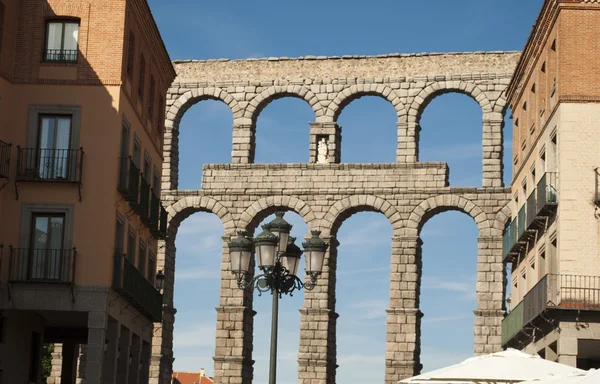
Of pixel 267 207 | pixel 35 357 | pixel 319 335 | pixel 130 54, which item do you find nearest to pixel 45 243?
pixel 35 357

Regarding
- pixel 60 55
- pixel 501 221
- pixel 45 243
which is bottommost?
pixel 45 243

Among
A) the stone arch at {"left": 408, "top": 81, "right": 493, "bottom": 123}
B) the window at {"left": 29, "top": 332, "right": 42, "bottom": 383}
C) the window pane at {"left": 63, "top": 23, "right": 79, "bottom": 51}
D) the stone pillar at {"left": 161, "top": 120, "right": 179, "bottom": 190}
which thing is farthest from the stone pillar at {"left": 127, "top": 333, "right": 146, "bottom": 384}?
→ the stone arch at {"left": 408, "top": 81, "right": 493, "bottom": 123}

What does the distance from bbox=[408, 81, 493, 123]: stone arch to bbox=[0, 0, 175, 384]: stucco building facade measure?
2167cm

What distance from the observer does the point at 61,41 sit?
3556 cm

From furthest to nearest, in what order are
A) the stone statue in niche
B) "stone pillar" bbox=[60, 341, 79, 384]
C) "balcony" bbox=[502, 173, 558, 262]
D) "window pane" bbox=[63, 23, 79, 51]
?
the stone statue in niche
"stone pillar" bbox=[60, 341, 79, 384]
"balcony" bbox=[502, 173, 558, 262]
"window pane" bbox=[63, 23, 79, 51]

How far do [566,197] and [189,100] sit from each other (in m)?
26.6

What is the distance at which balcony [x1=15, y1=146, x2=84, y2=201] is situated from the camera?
3438cm

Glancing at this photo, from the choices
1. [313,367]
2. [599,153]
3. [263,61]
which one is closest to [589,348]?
[599,153]

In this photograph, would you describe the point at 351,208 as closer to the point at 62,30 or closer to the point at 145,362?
the point at 145,362

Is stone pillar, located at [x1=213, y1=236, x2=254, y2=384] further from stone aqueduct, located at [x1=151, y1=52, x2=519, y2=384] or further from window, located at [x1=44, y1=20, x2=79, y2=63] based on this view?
window, located at [x1=44, y1=20, x2=79, y2=63]

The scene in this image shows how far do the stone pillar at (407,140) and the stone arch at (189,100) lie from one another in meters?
7.90

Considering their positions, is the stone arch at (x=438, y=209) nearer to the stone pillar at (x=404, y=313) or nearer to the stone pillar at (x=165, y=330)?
the stone pillar at (x=404, y=313)

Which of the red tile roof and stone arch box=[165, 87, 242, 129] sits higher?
stone arch box=[165, 87, 242, 129]

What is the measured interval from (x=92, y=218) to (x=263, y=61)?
2611cm
